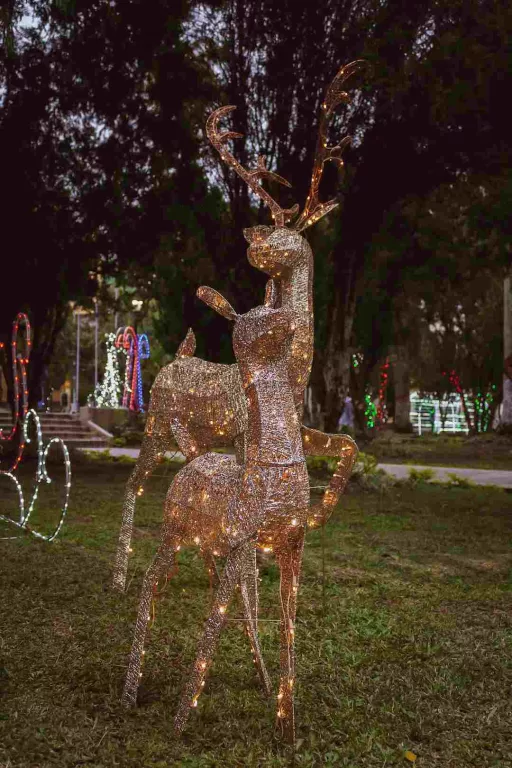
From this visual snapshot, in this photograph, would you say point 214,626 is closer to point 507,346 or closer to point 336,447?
point 336,447

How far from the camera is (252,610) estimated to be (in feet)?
13.1

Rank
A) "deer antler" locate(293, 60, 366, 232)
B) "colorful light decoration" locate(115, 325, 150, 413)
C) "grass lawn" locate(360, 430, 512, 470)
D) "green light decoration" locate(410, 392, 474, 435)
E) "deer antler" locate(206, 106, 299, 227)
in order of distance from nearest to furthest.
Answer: "deer antler" locate(206, 106, 299, 227) < "deer antler" locate(293, 60, 366, 232) < "grass lawn" locate(360, 430, 512, 470) < "colorful light decoration" locate(115, 325, 150, 413) < "green light decoration" locate(410, 392, 474, 435)

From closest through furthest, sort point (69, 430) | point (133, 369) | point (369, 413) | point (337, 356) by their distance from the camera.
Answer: point (337, 356) → point (69, 430) → point (133, 369) → point (369, 413)

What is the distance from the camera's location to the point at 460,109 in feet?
37.1

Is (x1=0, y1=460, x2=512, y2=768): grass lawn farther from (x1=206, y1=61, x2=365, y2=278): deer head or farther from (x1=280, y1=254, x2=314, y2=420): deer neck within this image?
(x1=206, y1=61, x2=365, y2=278): deer head

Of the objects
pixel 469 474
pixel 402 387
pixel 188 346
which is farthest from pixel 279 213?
pixel 402 387

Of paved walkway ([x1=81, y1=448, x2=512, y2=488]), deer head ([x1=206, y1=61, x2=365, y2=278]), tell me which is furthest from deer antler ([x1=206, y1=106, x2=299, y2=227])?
paved walkway ([x1=81, y1=448, x2=512, y2=488])

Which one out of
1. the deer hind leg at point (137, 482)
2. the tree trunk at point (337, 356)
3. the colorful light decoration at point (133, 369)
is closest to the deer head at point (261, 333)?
the deer hind leg at point (137, 482)

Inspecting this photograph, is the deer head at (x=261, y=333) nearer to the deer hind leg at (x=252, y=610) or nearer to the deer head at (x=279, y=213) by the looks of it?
the deer head at (x=279, y=213)

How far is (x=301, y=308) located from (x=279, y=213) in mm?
851

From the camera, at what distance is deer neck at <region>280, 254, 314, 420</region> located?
3.95 meters

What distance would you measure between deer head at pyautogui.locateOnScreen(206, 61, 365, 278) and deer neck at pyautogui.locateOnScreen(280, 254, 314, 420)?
58 millimetres

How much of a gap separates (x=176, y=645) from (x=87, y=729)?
1196 millimetres

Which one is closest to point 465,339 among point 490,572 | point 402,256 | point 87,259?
point 402,256
